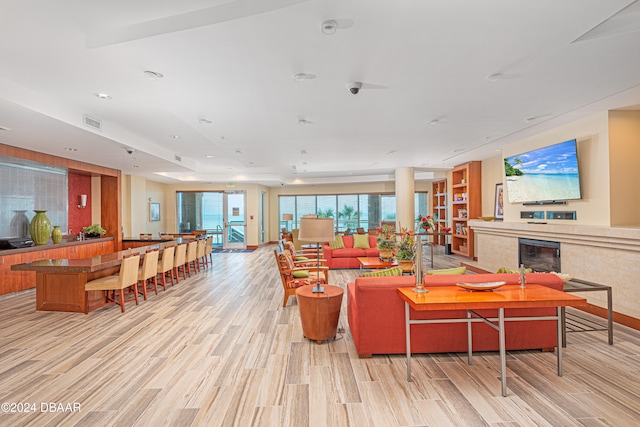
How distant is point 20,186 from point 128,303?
3968 mm

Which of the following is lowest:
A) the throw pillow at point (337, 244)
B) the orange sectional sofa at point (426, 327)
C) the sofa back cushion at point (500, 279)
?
the orange sectional sofa at point (426, 327)

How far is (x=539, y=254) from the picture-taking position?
5688 mm

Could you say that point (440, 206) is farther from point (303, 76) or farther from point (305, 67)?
point (305, 67)

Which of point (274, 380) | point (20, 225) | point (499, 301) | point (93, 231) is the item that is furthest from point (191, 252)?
point (499, 301)

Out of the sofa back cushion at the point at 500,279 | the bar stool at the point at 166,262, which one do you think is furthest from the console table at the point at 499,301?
the bar stool at the point at 166,262

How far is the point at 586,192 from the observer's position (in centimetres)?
488

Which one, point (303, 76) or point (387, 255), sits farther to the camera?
point (387, 255)

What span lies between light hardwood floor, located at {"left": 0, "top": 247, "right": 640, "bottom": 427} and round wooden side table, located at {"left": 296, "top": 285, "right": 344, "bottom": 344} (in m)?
0.12

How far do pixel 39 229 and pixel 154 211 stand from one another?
5.37 metres

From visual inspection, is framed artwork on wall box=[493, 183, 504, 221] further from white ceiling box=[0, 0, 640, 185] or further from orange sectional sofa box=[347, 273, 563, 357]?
orange sectional sofa box=[347, 273, 563, 357]

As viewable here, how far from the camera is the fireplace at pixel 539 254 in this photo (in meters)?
5.28

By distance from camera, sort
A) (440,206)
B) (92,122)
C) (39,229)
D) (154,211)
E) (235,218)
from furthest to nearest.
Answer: (235,218)
(440,206)
(154,211)
(39,229)
(92,122)

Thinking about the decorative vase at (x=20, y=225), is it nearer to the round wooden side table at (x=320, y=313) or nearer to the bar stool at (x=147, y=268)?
the bar stool at (x=147, y=268)

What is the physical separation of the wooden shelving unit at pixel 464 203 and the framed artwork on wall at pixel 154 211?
33.9 ft
